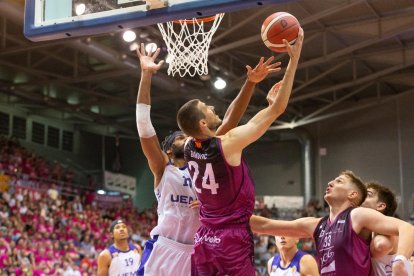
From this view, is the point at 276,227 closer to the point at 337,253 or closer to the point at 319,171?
the point at 337,253

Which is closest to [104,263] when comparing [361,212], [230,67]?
[361,212]

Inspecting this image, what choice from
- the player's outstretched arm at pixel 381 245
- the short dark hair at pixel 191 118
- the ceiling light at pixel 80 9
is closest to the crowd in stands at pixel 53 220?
the ceiling light at pixel 80 9

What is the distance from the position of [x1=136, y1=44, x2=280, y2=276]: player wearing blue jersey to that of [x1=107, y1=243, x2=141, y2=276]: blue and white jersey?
405cm

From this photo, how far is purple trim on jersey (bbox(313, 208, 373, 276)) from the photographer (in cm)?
447

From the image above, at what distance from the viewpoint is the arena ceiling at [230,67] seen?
17641mm

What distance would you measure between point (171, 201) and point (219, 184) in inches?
32.5

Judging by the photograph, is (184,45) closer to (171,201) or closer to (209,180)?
(171,201)

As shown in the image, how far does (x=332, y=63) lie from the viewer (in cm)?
2208

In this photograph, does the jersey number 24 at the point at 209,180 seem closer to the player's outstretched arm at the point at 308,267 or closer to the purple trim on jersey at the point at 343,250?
the purple trim on jersey at the point at 343,250

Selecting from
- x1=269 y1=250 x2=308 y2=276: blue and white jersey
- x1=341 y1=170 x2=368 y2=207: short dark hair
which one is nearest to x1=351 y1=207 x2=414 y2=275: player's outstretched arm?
x1=341 y1=170 x2=368 y2=207: short dark hair

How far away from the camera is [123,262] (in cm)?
914

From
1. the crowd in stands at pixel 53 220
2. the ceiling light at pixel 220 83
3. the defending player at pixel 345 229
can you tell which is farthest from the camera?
the ceiling light at pixel 220 83

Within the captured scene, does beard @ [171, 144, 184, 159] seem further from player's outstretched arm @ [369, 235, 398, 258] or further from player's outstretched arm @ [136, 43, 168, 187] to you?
player's outstretched arm @ [369, 235, 398, 258]

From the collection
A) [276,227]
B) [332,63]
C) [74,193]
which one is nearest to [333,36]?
[332,63]
